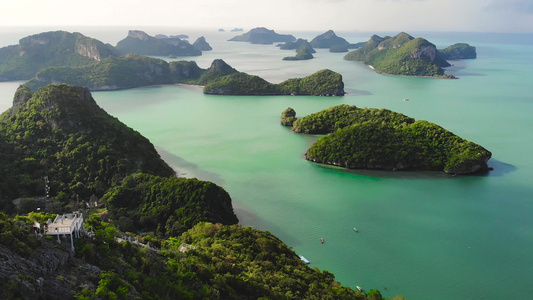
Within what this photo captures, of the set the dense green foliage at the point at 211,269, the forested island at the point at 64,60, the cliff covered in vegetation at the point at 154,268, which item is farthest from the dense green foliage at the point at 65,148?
the forested island at the point at 64,60

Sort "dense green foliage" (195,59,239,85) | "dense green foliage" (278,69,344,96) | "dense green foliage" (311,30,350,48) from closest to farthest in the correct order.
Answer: "dense green foliage" (278,69,344,96) < "dense green foliage" (195,59,239,85) < "dense green foliage" (311,30,350,48)

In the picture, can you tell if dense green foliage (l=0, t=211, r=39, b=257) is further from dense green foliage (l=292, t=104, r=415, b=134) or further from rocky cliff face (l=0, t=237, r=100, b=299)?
dense green foliage (l=292, t=104, r=415, b=134)

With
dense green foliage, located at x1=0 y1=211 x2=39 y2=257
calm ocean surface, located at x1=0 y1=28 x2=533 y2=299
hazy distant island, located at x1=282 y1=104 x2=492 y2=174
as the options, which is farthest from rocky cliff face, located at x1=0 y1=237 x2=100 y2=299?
hazy distant island, located at x1=282 y1=104 x2=492 y2=174

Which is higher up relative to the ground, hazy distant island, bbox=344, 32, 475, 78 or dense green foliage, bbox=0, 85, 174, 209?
hazy distant island, bbox=344, 32, 475, 78

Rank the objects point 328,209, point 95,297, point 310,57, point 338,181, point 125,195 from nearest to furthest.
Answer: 1. point 95,297
2. point 125,195
3. point 328,209
4. point 338,181
5. point 310,57

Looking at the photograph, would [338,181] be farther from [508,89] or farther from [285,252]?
[508,89]

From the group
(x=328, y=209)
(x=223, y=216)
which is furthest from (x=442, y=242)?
(x=223, y=216)
